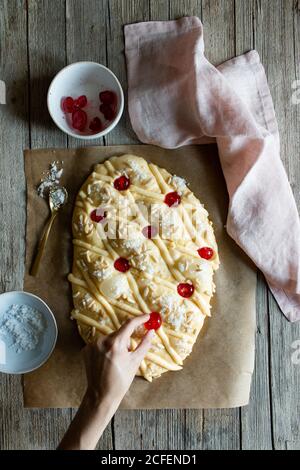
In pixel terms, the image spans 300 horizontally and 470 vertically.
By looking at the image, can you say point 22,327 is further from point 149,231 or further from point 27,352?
point 149,231

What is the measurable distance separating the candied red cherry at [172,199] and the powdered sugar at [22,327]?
64 centimetres

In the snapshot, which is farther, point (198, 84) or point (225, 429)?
point (225, 429)

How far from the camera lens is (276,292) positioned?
6.91 ft

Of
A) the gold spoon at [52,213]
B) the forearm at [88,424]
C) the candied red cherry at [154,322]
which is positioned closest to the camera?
the forearm at [88,424]

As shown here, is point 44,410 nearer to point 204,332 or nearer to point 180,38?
point 204,332

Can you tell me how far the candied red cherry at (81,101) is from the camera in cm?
205

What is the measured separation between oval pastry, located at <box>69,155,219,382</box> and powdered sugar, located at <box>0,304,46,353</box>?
152 millimetres

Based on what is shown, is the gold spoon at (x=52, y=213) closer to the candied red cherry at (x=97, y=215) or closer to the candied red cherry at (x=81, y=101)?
the candied red cherry at (x=97, y=215)

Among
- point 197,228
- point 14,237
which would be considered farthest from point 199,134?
point 14,237

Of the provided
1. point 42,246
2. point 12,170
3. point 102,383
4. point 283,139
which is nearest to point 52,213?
point 42,246

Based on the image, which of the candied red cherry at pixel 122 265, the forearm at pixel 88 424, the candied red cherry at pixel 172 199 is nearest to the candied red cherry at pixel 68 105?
the candied red cherry at pixel 172 199

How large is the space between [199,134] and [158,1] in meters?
0.56

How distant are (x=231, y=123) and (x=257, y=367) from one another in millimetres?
944

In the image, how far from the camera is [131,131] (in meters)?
2.11
